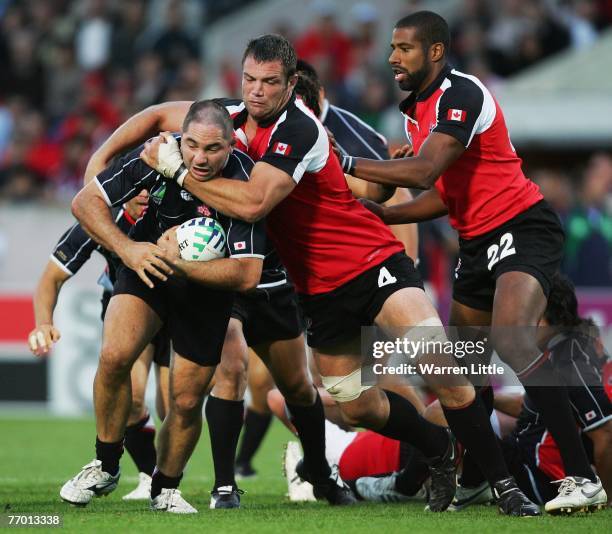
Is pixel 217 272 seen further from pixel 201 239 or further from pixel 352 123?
pixel 352 123

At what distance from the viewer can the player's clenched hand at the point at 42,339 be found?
6766mm

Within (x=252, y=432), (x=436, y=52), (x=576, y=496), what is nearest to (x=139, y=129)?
(x=436, y=52)

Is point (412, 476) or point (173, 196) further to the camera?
point (412, 476)

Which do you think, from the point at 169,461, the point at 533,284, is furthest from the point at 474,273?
the point at 169,461

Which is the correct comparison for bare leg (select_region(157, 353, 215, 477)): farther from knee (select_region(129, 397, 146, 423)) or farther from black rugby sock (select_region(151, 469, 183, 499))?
knee (select_region(129, 397, 146, 423))

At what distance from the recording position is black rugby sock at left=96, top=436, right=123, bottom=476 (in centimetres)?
673

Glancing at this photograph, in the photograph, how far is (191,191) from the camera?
20.9 feet

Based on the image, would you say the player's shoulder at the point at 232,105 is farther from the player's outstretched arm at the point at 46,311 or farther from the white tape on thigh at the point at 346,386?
the white tape on thigh at the point at 346,386

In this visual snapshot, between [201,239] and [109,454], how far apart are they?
49.8 inches

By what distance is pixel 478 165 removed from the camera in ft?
Result: 22.8

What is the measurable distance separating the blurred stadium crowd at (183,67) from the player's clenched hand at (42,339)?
855cm

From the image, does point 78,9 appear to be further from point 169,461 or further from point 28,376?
A: point 169,461

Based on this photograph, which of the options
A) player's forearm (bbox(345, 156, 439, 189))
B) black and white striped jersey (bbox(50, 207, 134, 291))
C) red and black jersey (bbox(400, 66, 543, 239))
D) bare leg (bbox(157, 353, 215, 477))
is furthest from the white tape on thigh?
black and white striped jersey (bbox(50, 207, 134, 291))

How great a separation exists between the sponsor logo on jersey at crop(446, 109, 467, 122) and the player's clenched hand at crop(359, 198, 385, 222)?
77cm
